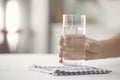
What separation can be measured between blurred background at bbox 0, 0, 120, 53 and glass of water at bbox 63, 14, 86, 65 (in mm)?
2432

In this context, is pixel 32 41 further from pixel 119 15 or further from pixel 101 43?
pixel 101 43

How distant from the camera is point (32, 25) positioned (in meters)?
3.89

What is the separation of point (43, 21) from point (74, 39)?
8.52 feet

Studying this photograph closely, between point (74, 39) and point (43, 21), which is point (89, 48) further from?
point (43, 21)

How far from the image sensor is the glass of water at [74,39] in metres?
1.24

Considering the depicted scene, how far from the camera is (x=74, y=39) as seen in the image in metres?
1.25

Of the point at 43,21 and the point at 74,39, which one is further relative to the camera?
the point at 43,21

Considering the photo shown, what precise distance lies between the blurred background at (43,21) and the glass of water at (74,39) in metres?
2.43

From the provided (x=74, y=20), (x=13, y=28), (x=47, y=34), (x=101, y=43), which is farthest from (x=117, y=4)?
(x=74, y=20)

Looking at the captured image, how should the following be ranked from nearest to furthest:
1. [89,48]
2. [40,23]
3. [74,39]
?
1. [74,39]
2. [89,48]
3. [40,23]

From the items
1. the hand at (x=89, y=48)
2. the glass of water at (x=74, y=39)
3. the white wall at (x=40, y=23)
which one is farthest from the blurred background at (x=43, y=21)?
the glass of water at (x=74, y=39)

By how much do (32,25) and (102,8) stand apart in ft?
2.70

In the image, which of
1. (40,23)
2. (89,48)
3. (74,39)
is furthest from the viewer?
(40,23)

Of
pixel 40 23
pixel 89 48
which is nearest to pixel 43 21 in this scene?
pixel 40 23
